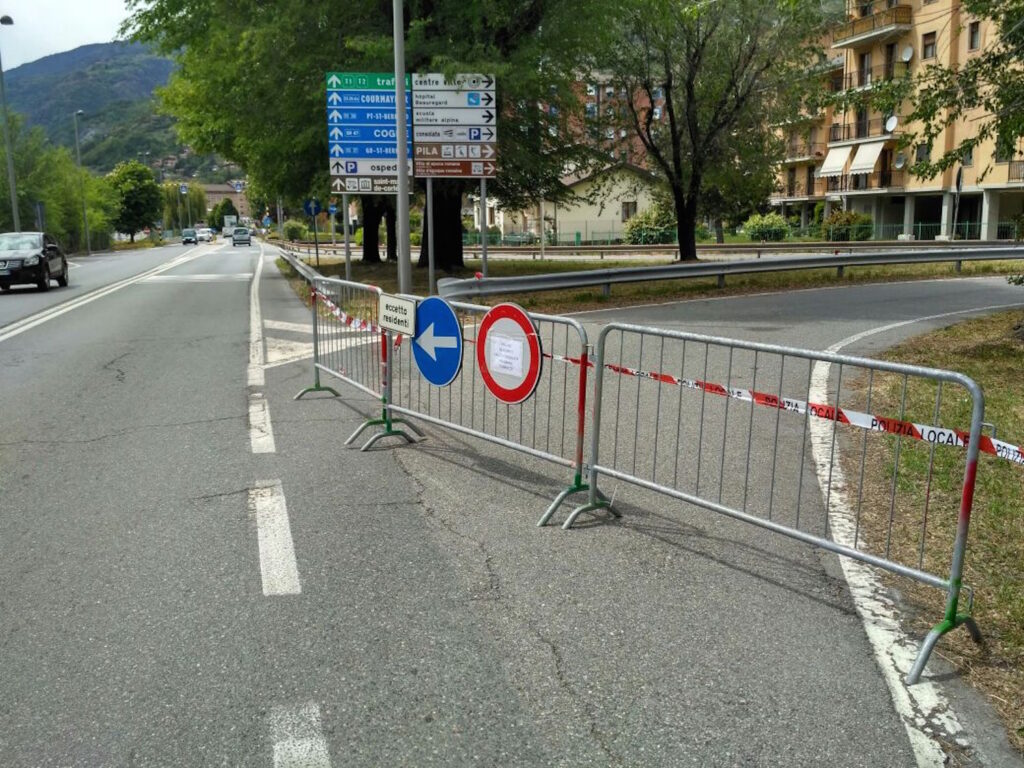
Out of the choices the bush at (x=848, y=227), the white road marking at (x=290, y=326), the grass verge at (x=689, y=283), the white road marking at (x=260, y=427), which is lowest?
the white road marking at (x=290, y=326)

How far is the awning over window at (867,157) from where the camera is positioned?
52031 mm

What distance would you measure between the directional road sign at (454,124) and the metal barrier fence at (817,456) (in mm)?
9513

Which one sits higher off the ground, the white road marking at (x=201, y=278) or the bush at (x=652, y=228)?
the bush at (x=652, y=228)

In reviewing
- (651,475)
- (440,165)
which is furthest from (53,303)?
(651,475)

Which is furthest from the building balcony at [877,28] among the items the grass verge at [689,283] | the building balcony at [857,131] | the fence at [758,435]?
the fence at [758,435]

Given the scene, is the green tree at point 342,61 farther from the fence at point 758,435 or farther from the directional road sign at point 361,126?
the fence at point 758,435

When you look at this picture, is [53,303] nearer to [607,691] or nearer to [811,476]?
[811,476]

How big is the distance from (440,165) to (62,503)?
43.3ft

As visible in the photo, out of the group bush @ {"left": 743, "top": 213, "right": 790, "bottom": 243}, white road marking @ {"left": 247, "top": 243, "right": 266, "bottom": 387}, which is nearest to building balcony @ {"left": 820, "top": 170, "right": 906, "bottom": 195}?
bush @ {"left": 743, "top": 213, "right": 790, "bottom": 243}

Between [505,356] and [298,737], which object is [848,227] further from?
[298,737]

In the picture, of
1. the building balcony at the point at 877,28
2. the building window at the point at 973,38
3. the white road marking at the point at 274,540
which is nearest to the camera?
the white road marking at the point at 274,540

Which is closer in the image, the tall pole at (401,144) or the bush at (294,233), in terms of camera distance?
the tall pole at (401,144)

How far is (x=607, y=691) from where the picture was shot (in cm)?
334

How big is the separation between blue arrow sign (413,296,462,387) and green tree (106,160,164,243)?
108061 mm
